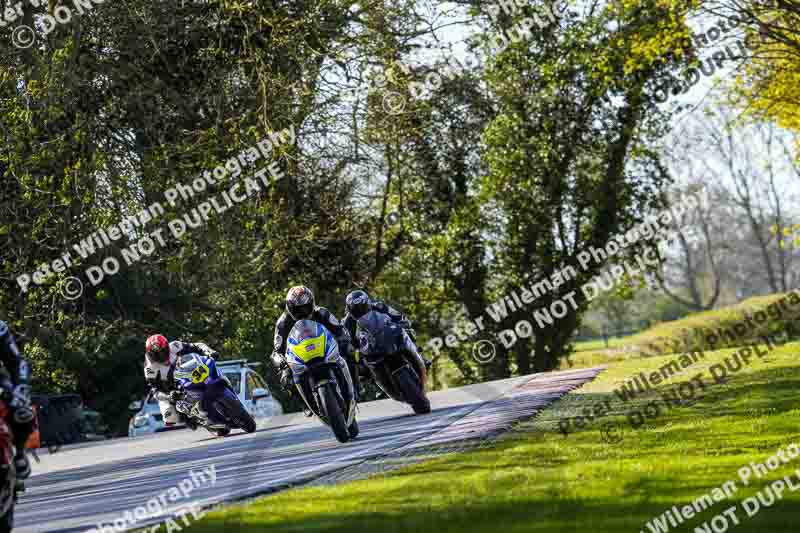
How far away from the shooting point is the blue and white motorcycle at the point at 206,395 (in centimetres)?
1953

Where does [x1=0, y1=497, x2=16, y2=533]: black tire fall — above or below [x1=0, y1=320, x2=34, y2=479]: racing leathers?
below

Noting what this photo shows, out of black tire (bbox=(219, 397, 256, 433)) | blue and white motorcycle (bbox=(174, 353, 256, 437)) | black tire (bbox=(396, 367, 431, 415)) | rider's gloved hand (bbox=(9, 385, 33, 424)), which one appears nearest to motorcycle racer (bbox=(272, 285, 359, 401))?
black tire (bbox=(396, 367, 431, 415))

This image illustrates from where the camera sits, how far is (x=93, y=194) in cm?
2223

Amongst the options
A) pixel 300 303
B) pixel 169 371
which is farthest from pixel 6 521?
pixel 169 371

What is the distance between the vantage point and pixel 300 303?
1551 cm

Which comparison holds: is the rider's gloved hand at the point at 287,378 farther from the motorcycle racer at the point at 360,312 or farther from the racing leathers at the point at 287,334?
the motorcycle racer at the point at 360,312

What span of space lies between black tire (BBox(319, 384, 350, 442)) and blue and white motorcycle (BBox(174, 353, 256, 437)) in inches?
180

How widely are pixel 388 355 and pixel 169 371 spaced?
4064 mm

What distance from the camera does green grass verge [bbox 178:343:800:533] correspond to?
26.9 ft

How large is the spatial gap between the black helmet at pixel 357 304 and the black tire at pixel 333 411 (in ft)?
9.22

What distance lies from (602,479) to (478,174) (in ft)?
108

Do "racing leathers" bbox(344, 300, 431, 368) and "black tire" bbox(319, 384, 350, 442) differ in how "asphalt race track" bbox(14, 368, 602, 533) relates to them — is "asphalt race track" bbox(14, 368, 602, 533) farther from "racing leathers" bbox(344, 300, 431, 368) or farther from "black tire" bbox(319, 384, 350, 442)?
"racing leathers" bbox(344, 300, 431, 368)

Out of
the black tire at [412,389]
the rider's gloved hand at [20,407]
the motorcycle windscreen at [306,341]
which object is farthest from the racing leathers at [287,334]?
the rider's gloved hand at [20,407]

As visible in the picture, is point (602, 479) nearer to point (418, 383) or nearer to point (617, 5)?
point (418, 383)
